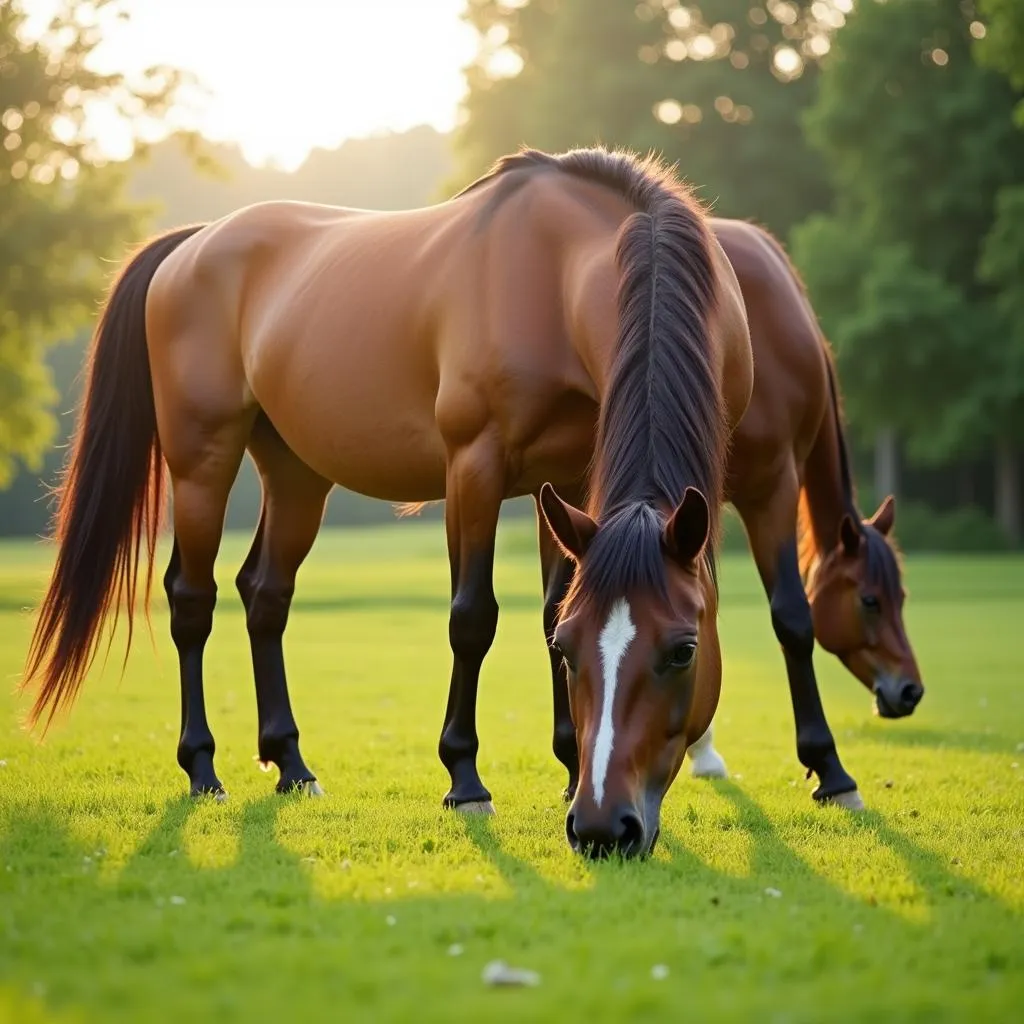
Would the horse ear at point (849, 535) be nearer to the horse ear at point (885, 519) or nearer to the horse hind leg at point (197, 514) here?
the horse ear at point (885, 519)

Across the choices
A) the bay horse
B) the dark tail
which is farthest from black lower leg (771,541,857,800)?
the dark tail

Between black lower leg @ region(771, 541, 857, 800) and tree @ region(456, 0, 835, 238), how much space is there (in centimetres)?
3349

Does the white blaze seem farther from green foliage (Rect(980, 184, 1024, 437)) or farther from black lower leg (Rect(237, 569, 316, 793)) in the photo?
green foliage (Rect(980, 184, 1024, 437))

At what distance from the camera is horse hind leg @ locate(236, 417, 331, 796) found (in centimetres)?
689

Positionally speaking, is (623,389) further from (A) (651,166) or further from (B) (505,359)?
(A) (651,166)

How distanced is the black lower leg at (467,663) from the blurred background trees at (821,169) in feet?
51.2

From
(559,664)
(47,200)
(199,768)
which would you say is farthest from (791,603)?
(47,200)

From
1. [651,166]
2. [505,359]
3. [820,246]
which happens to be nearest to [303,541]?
[505,359]

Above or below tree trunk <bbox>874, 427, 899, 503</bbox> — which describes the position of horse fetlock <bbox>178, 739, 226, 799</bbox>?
above

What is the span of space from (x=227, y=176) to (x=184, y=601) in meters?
24.6

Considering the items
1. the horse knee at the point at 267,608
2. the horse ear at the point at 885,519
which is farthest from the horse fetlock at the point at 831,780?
the horse knee at the point at 267,608

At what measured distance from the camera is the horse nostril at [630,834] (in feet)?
13.3

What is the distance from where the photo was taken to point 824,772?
6223 mm

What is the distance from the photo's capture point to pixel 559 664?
19.9ft
